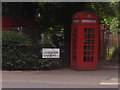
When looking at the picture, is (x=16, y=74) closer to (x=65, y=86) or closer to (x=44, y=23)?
(x=65, y=86)

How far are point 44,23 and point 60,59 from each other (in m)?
5.01

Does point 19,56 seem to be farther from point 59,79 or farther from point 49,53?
point 59,79

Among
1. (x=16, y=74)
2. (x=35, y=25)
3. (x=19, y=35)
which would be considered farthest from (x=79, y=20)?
(x=35, y=25)

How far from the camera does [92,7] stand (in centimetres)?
1595

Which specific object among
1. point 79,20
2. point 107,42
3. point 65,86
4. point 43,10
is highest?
point 43,10

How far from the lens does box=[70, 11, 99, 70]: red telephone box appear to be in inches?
482

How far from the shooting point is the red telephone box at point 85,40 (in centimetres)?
1223

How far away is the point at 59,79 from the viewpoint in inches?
410

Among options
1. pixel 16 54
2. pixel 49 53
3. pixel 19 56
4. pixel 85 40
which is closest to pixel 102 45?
pixel 85 40

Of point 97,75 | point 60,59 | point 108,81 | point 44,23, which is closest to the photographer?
point 108,81

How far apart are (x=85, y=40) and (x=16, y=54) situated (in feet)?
11.2

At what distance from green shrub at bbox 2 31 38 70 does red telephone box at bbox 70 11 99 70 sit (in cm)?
215

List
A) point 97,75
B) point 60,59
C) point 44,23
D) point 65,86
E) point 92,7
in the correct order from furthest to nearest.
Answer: point 44,23, point 92,7, point 60,59, point 97,75, point 65,86

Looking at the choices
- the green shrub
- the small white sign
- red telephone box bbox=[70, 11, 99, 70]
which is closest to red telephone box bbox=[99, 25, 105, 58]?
red telephone box bbox=[70, 11, 99, 70]
